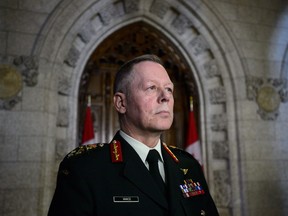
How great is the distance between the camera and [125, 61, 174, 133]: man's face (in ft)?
3.49

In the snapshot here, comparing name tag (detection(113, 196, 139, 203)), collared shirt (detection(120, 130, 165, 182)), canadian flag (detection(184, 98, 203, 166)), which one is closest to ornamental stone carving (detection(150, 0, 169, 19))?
canadian flag (detection(184, 98, 203, 166))

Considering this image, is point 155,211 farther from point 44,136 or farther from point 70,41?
point 70,41

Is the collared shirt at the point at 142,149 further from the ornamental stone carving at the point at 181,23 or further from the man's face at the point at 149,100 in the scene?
the ornamental stone carving at the point at 181,23

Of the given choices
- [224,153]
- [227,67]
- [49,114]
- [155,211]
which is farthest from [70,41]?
[155,211]

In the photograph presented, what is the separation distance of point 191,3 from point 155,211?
12.2ft

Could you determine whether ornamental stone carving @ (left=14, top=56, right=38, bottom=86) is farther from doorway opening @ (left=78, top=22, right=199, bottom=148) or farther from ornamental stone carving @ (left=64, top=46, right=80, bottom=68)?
doorway opening @ (left=78, top=22, right=199, bottom=148)

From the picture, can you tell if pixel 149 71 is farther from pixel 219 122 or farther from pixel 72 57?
pixel 219 122

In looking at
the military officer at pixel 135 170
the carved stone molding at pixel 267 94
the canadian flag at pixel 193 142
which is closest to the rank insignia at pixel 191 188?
the military officer at pixel 135 170

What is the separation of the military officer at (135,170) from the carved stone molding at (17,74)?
2.22 meters

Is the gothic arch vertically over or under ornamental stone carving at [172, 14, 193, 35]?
under

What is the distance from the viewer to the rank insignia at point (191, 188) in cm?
113

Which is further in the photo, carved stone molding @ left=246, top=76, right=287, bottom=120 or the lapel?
carved stone molding @ left=246, top=76, right=287, bottom=120

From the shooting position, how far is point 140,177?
102 centimetres

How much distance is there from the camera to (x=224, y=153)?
12.9 feet
